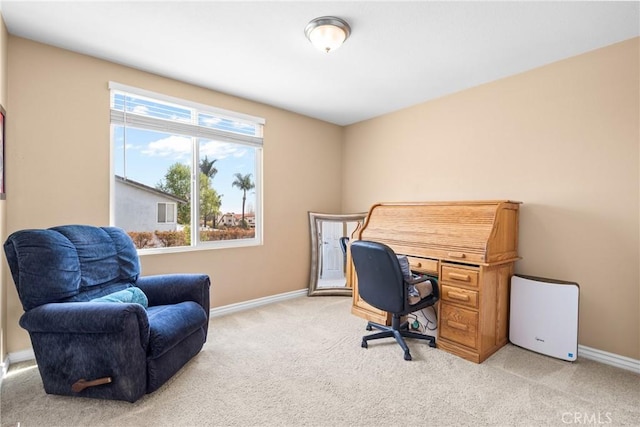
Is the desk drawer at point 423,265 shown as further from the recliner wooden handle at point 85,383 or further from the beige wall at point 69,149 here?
the recliner wooden handle at point 85,383

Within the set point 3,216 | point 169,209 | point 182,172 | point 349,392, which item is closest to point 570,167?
point 349,392

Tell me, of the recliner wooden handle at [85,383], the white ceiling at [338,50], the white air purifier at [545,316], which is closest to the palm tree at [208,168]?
the white ceiling at [338,50]

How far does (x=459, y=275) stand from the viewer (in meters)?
2.46

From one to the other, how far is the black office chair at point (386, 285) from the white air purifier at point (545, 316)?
715mm

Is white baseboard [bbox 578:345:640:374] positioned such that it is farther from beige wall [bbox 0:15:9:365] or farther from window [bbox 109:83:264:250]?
beige wall [bbox 0:15:9:365]

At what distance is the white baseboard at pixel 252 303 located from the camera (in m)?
3.28

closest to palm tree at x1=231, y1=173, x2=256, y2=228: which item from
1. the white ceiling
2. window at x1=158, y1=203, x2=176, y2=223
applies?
window at x1=158, y1=203, x2=176, y2=223

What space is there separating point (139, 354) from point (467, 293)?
2.38m

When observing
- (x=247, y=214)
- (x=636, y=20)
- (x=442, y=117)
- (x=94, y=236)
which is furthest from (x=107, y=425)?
(x=636, y=20)

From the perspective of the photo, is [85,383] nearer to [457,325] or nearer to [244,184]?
[244,184]

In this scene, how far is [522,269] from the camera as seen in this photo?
275 cm

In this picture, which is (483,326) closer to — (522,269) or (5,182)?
(522,269)

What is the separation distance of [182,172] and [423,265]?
2.60 meters

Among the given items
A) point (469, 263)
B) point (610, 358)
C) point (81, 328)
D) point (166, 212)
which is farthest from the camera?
point (166, 212)
